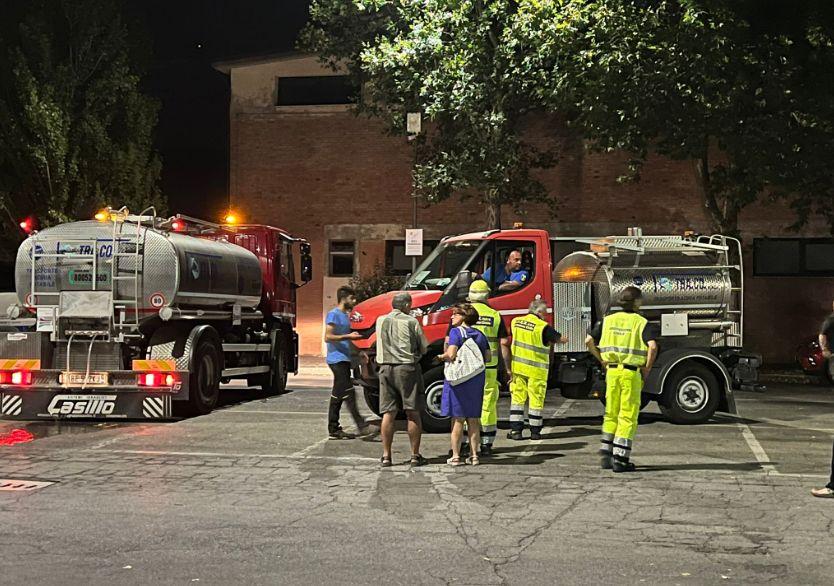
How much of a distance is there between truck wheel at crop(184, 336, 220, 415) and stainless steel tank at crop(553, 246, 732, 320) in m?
5.61

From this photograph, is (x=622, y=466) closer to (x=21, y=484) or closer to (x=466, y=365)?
(x=466, y=365)

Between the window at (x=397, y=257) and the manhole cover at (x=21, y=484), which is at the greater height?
the window at (x=397, y=257)

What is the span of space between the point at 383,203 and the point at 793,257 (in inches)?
449

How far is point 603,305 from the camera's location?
526 inches

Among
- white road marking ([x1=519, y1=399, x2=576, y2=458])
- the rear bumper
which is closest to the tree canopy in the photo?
white road marking ([x1=519, y1=399, x2=576, y2=458])

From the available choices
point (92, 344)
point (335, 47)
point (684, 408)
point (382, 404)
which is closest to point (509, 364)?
point (382, 404)

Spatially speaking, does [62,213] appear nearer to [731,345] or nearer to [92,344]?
[92,344]

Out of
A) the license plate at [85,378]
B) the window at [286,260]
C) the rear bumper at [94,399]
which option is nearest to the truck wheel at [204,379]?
the rear bumper at [94,399]

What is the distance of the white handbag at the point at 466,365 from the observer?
9.67 m

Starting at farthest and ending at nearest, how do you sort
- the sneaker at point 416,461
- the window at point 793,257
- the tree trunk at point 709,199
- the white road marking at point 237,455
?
the window at point 793,257 < the tree trunk at point 709,199 < the white road marking at point 237,455 < the sneaker at point 416,461

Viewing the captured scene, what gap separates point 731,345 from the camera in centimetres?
1395

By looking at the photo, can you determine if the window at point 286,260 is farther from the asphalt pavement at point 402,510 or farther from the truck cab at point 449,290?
the asphalt pavement at point 402,510

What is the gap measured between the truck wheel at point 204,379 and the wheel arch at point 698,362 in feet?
20.7

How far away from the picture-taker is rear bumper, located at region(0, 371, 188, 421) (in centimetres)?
1287
